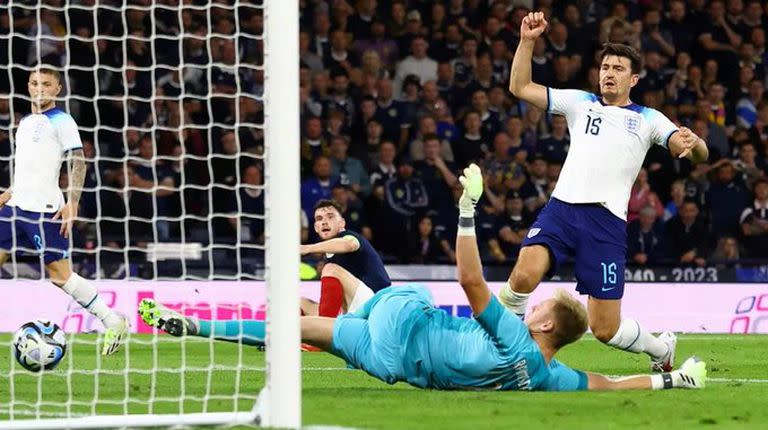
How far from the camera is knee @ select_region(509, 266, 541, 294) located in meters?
8.82

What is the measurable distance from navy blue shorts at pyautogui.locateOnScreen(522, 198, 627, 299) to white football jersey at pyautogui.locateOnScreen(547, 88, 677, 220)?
0.07 metres

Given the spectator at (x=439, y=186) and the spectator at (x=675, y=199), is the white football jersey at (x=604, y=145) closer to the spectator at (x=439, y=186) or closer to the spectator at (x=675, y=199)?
the spectator at (x=439, y=186)

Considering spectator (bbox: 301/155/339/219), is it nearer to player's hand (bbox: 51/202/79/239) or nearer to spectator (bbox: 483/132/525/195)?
spectator (bbox: 483/132/525/195)

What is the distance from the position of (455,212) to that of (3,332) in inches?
208

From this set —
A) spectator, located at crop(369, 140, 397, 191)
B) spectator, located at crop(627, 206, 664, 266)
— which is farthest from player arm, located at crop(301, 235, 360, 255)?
spectator, located at crop(627, 206, 664, 266)

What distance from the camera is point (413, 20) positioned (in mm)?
18203

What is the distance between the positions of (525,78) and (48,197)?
3.51 meters

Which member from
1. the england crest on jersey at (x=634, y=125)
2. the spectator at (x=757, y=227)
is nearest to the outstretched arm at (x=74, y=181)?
the england crest on jersey at (x=634, y=125)

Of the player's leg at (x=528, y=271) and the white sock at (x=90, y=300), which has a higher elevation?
the player's leg at (x=528, y=271)

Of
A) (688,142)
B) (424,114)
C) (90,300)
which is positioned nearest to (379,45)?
(424,114)

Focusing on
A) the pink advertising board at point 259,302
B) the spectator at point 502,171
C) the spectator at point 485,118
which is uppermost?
the spectator at point 485,118

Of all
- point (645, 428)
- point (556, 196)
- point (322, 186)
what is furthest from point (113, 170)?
point (645, 428)

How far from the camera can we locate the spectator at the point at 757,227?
55.8ft

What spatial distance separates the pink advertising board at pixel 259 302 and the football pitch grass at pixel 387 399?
9.87 feet
